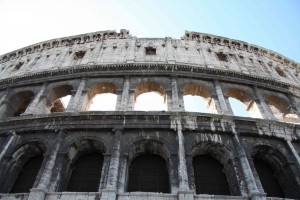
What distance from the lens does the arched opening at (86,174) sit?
9023mm

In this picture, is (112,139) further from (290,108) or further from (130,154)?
(290,108)

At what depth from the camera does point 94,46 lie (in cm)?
1598

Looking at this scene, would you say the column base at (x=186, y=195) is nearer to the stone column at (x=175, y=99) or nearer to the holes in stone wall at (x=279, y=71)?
the stone column at (x=175, y=99)

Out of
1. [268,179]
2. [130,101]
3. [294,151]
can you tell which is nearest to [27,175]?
[130,101]

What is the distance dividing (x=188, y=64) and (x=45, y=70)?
7439 millimetres

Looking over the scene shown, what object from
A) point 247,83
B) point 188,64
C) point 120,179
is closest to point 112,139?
point 120,179

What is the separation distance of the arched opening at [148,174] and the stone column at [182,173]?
0.74 meters

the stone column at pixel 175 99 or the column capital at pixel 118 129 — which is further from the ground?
the stone column at pixel 175 99

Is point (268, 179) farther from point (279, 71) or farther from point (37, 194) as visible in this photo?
point (279, 71)

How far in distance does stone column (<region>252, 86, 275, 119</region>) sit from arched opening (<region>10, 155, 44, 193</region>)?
367 inches

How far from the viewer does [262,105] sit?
12.1 m

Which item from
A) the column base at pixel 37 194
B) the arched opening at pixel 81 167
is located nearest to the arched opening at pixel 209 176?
the arched opening at pixel 81 167

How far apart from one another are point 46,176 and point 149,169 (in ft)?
11.1

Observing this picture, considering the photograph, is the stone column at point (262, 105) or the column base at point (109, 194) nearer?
the column base at point (109, 194)
